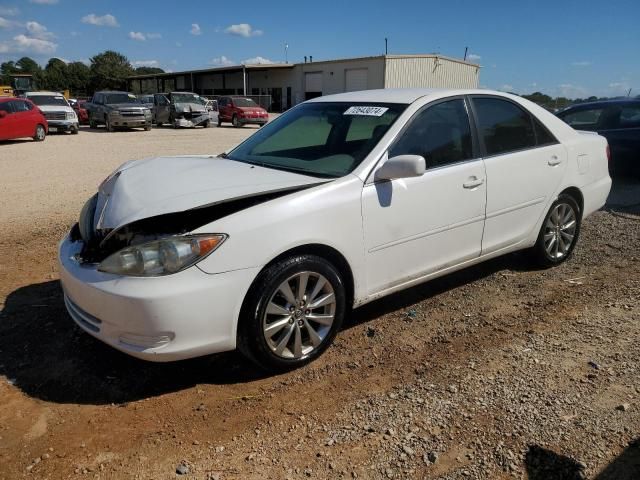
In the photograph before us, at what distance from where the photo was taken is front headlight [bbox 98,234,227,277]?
2.68m

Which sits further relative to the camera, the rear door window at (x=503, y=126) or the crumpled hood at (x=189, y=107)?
the crumpled hood at (x=189, y=107)

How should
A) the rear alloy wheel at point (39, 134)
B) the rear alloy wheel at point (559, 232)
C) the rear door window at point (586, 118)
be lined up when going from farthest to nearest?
the rear alloy wheel at point (39, 134) → the rear door window at point (586, 118) → the rear alloy wheel at point (559, 232)

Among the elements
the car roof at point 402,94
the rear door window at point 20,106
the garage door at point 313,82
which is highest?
the garage door at point 313,82

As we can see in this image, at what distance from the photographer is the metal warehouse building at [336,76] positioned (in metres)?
39.4

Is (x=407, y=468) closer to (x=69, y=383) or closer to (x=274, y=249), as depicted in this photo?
(x=274, y=249)

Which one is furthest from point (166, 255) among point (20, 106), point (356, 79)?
point (356, 79)

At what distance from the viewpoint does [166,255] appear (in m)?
2.69

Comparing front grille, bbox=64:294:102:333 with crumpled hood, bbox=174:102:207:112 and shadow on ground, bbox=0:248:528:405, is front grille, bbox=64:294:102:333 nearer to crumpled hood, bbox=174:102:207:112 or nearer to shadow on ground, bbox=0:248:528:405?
shadow on ground, bbox=0:248:528:405

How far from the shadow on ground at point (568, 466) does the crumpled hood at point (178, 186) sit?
6.30 ft

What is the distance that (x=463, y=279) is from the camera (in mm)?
Answer: 4695

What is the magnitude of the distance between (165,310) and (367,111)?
7.06ft

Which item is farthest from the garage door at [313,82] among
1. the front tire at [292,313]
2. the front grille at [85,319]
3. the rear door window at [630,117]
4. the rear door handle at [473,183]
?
the front grille at [85,319]

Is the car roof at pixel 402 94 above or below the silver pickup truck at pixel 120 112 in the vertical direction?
above

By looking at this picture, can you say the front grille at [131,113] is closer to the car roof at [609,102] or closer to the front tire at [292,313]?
the car roof at [609,102]
